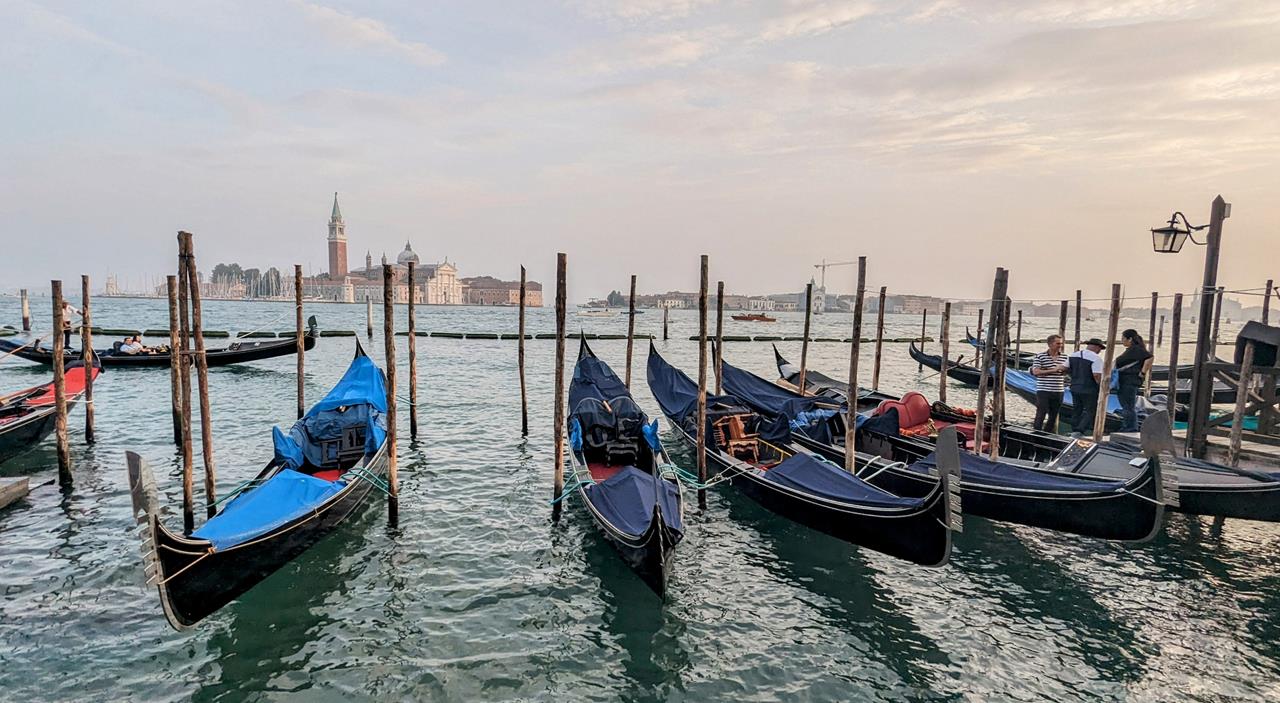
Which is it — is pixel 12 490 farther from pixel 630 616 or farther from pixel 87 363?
pixel 630 616

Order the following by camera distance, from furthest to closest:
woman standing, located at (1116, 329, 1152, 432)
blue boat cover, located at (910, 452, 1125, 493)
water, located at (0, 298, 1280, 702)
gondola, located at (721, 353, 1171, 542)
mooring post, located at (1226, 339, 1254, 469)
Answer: woman standing, located at (1116, 329, 1152, 432)
mooring post, located at (1226, 339, 1254, 469)
blue boat cover, located at (910, 452, 1125, 493)
gondola, located at (721, 353, 1171, 542)
water, located at (0, 298, 1280, 702)

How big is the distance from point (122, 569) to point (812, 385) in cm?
1215

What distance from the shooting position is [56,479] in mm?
8094

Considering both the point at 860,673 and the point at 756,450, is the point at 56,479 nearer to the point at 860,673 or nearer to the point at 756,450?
the point at 756,450

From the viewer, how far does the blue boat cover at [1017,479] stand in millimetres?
5910

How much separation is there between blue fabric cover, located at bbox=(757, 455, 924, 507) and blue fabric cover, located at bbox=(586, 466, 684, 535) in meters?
1.20

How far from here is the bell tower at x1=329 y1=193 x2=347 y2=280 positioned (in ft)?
425

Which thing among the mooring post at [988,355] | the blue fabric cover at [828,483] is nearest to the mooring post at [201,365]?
the blue fabric cover at [828,483]

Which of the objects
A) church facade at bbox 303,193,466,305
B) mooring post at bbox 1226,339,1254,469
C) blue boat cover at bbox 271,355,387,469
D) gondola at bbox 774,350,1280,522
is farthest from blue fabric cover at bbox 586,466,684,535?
church facade at bbox 303,193,466,305

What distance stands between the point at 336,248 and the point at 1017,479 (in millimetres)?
140485

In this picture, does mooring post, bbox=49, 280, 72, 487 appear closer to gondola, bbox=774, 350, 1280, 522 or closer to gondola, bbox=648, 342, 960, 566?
gondola, bbox=648, 342, 960, 566

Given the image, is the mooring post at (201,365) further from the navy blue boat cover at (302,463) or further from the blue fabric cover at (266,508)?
the blue fabric cover at (266,508)

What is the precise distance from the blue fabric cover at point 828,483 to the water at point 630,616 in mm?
659

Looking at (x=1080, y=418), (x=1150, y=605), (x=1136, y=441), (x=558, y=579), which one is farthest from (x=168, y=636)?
(x=1080, y=418)
